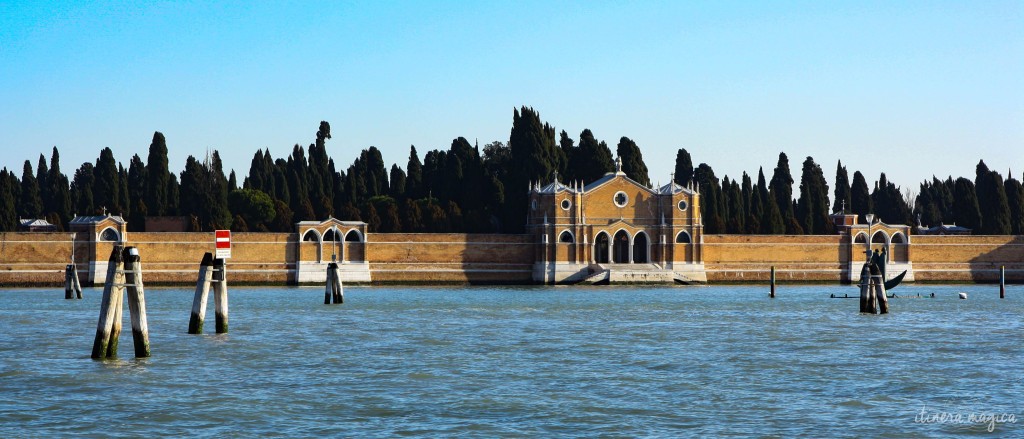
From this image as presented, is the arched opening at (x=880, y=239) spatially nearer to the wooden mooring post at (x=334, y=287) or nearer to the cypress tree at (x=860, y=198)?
the cypress tree at (x=860, y=198)

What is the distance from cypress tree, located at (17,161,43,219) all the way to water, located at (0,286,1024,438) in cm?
3854

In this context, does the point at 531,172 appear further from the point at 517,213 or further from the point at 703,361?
the point at 703,361

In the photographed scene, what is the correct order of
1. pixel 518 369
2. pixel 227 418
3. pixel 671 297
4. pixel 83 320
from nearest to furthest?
pixel 227 418 < pixel 518 369 < pixel 83 320 < pixel 671 297

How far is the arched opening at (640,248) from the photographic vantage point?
192 feet

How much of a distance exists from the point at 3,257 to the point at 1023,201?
47.5 metres

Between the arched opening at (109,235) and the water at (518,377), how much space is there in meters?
22.9

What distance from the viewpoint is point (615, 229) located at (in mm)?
57688

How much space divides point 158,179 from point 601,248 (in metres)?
20.3

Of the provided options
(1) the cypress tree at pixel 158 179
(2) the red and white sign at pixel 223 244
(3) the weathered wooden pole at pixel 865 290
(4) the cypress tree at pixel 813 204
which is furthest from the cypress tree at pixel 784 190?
(2) the red and white sign at pixel 223 244

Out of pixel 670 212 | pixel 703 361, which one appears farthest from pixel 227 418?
pixel 670 212

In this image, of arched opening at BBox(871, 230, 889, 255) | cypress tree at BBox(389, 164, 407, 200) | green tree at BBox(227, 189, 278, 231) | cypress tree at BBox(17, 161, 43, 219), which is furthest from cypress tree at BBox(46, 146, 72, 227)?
arched opening at BBox(871, 230, 889, 255)

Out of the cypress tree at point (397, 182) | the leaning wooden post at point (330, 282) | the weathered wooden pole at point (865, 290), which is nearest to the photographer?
the weathered wooden pole at point (865, 290)

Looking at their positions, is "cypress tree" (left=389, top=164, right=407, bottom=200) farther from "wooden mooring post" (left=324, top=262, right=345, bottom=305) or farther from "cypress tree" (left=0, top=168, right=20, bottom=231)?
"wooden mooring post" (left=324, top=262, right=345, bottom=305)

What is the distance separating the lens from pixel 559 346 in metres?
21.4
